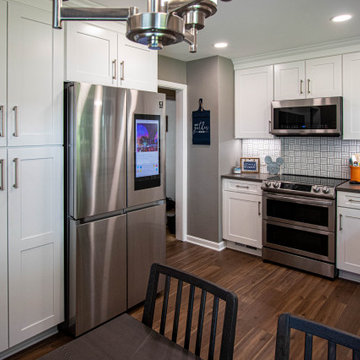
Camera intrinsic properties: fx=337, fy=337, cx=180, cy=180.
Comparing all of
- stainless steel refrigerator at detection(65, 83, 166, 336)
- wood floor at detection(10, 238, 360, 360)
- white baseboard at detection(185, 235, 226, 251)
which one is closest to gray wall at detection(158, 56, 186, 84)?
stainless steel refrigerator at detection(65, 83, 166, 336)

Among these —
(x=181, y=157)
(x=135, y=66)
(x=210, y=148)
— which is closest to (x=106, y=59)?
(x=135, y=66)

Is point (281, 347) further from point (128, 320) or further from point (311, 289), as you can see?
point (311, 289)

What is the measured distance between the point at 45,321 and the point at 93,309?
1.07 ft

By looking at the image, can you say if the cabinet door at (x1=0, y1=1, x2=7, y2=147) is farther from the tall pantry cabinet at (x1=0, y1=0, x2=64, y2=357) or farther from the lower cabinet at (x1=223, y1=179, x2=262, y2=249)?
the lower cabinet at (x1=223, y1=179, x2=262, y2=249)

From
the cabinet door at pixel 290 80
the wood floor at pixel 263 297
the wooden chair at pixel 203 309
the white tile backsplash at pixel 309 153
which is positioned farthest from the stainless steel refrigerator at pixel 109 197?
the white tile backsplash at pixel 309 153

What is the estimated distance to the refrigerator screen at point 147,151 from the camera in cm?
269

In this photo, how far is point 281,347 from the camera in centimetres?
102

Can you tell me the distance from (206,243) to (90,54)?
9.02ft

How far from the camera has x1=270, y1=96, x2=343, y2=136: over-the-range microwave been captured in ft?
11.5

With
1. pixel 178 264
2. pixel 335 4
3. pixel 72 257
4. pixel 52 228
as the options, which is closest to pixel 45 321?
pixel 72 257

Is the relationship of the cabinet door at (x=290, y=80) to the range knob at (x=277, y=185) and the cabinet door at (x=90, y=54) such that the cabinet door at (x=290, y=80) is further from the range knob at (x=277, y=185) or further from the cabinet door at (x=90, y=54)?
the cabinet door at (x=90, y=54)

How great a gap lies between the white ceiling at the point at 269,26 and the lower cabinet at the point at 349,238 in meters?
1.59

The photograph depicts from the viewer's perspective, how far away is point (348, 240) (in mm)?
3254

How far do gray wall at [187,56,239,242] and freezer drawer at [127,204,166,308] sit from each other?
139cm
